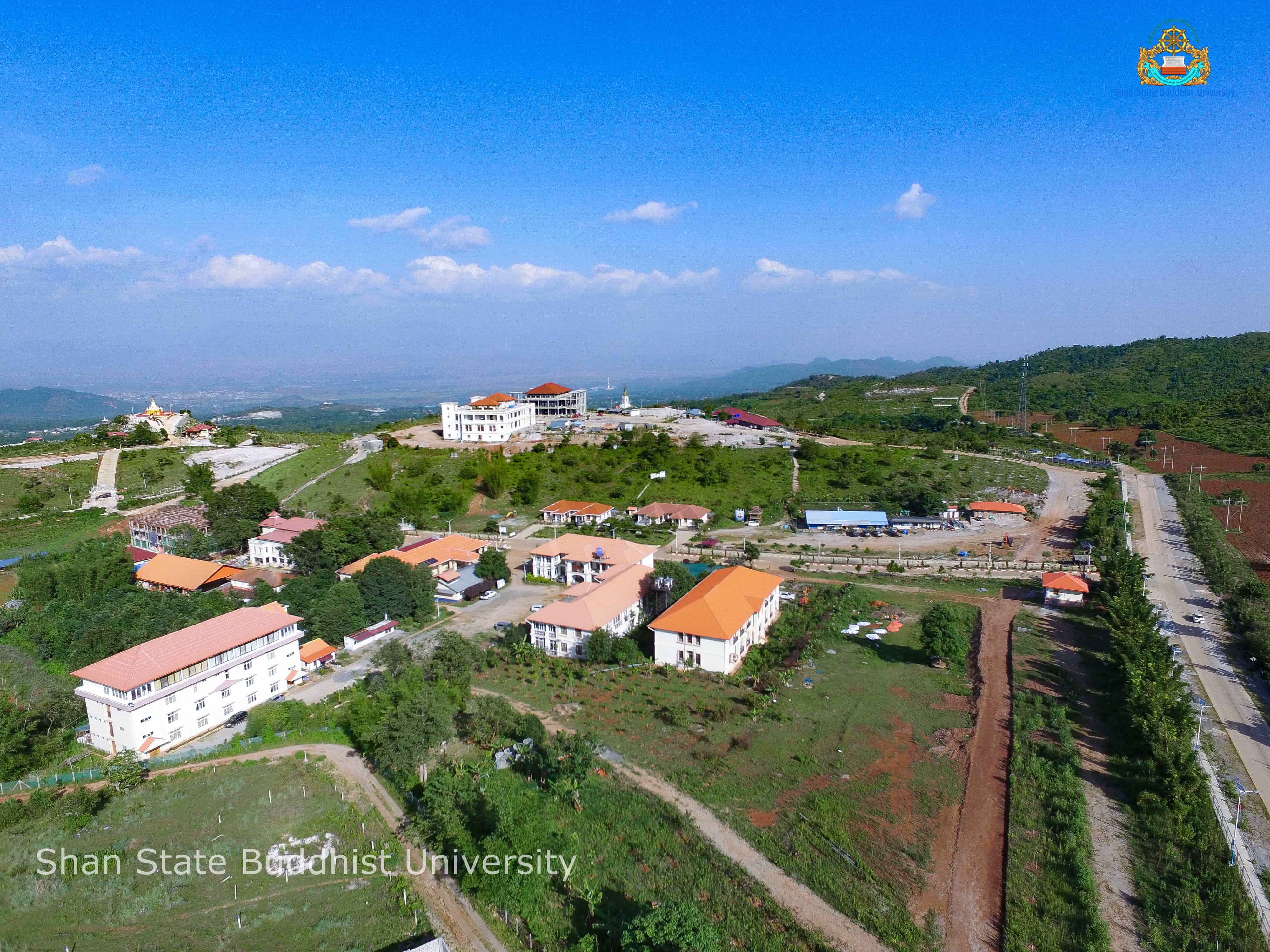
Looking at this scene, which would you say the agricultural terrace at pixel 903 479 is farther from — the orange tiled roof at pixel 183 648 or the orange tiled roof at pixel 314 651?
the orange tiled roof at pixel 183 648

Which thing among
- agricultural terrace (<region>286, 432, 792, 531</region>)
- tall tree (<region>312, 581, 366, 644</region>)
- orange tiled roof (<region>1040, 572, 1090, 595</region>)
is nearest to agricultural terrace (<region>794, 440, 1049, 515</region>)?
agricultural terrace (<region>286, 432, 792, 531</region>)

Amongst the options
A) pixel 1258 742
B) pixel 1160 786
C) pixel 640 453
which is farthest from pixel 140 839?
pixel 640 453

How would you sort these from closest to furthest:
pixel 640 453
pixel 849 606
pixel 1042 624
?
1. pixel 1042 624
2. pixel 849 606
3. pixel 640 453

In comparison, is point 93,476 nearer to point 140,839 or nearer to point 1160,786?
point 140,839

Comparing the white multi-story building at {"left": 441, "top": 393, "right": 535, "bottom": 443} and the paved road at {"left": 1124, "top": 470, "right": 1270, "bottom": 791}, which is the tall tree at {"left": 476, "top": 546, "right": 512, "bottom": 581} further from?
the white multi-story building at {"left": 441, "top": 393, "right": 535, "bottom": 443}

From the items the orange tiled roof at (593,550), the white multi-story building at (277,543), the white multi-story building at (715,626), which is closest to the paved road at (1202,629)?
the white multi-story building at (715,626)

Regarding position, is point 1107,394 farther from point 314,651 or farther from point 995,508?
point 314,651
